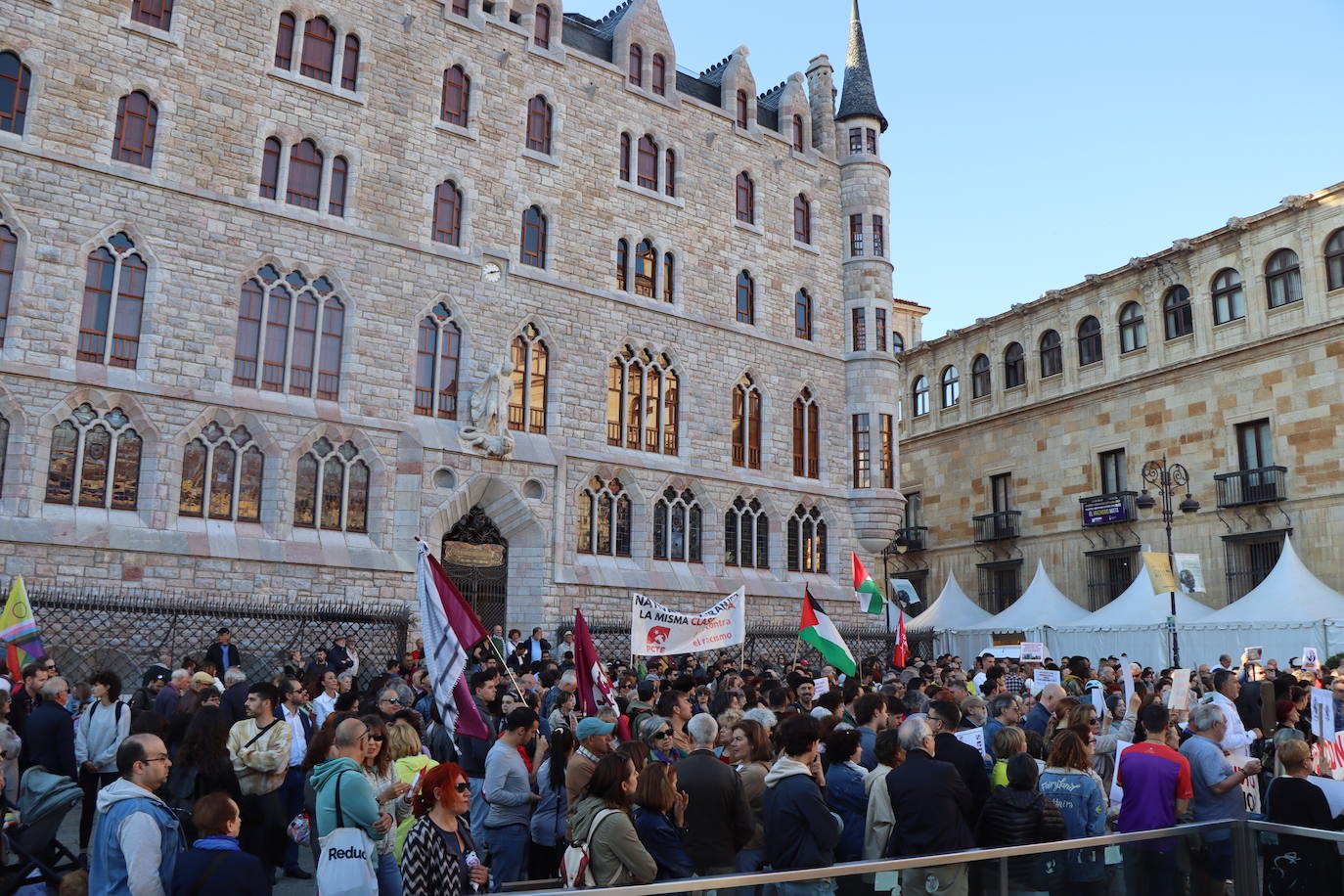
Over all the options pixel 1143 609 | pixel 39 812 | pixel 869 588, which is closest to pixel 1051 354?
pixel 1143 609

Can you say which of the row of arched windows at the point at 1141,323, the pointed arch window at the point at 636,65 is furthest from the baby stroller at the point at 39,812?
the row of arched windows at the point at 1141,323

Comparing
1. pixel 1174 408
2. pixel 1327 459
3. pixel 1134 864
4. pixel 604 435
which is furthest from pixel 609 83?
pixel 1134 864

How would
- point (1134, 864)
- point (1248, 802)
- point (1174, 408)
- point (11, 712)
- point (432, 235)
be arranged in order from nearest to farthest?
point (1134, 864) < point (1248, 802) < point (11, 712) < point (432, 235) < point (1174, 408)

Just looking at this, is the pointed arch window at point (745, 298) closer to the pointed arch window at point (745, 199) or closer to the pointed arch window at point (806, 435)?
the pointed arch window at point (745, 199)

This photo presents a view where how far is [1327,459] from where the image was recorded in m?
27.8

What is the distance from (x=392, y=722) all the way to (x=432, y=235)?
60.0 feet

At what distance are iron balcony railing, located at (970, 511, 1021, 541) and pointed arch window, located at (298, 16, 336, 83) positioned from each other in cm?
2513

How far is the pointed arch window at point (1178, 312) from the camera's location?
32031 mm

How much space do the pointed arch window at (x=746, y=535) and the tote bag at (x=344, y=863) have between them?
2240 cm

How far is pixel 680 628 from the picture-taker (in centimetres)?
1455

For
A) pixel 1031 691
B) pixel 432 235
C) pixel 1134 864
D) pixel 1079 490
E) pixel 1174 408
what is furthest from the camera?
pixel 1079 490

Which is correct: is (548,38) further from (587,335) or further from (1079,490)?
(1079,490)

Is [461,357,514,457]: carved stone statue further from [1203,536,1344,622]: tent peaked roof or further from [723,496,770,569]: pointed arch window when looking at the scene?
[1203,536,1344,622]: tent peaked roof

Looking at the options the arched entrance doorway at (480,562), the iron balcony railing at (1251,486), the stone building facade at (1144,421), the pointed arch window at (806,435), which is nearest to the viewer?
the arched entrance doorway at (480,562)
